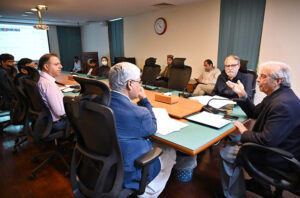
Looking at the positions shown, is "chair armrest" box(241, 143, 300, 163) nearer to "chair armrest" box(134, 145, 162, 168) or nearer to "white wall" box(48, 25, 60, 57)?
"chair armrest" box(134, 145, 162, 168)

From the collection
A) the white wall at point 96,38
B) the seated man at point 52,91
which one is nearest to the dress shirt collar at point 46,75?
the seated man at point 52,91

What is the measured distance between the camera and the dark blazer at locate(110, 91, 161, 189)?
108 cm

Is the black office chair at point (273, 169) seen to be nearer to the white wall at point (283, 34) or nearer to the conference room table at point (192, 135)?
the conference room table at point (192, 135)

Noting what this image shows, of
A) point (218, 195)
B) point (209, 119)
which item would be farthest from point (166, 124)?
point (218, 195)

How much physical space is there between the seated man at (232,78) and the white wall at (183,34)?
8.16 feet

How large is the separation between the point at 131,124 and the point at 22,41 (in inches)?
365

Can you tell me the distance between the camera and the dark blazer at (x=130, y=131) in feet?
3.55

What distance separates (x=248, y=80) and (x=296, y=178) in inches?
55.5

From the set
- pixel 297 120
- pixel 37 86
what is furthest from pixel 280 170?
pixel 37 86

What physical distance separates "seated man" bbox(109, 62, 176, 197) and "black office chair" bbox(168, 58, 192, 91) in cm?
213

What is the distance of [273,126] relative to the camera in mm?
1179

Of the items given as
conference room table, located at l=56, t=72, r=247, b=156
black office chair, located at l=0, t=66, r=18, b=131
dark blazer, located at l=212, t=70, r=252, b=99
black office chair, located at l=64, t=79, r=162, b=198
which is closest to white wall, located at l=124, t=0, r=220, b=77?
dark blazer, located at l=212, t=70, r=252, b=99

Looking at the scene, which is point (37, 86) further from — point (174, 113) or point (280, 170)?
point (280, 170)

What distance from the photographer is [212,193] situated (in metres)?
1.78
